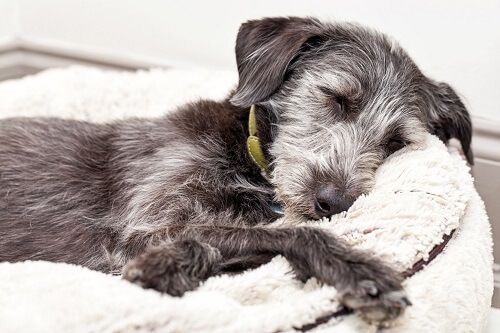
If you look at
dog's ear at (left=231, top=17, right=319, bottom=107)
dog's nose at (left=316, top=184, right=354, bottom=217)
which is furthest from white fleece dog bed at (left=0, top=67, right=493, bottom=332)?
dog's ear at (left=231, top=17, right=319, bottom=107)

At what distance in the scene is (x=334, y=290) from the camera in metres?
2.07

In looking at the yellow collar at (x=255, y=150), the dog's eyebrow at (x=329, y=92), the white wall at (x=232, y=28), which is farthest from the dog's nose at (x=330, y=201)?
the white wall at (x=232, y=28)

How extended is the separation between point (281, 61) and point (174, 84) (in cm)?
164

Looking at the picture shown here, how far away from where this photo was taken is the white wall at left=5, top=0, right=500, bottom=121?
153 inches

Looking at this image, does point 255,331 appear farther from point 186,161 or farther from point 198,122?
point 198,122

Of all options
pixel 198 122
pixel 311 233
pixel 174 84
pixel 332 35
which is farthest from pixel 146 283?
pixel 174 84

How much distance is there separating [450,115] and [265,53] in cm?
105

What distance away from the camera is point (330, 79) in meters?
2.91

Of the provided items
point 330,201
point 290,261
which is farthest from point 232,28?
point 290,261

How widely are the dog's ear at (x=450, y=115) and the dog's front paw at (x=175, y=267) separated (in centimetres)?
149

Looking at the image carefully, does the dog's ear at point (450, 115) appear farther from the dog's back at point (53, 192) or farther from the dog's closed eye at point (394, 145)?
the dog's back at point (53, 192)

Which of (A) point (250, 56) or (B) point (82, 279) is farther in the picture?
→ (A) point (250, 56)

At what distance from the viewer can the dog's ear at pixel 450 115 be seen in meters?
3.29

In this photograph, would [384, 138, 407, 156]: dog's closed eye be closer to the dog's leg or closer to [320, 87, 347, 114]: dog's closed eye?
A: [320, 87, 347, 114]: dog's closed eye
